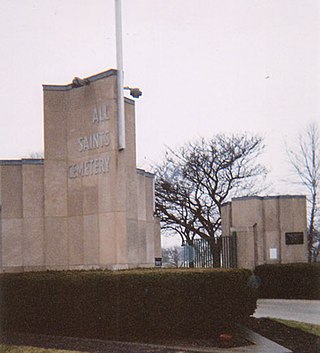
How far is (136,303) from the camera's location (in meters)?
11.3

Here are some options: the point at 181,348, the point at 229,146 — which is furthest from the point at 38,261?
the point at 229,146

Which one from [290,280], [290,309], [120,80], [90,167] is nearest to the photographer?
[120,80]

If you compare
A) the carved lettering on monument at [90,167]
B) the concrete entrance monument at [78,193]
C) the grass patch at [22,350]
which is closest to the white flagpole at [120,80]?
the concrete entrance monument at [78,193]

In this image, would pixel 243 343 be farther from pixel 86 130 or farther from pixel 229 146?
pixel 229 146

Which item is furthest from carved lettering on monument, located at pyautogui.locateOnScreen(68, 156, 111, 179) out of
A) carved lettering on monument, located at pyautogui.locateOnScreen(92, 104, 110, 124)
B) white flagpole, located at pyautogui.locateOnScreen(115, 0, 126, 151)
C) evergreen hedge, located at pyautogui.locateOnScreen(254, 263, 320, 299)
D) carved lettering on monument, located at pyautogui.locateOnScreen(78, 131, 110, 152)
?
evergreen hedge, located at pyautogui.locateOnScreen(254, 263, 320, 299)

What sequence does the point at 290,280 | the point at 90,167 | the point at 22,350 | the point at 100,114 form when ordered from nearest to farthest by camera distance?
the point at 22,350, the point at 100,114, the point at 90,167, the point at 290,280

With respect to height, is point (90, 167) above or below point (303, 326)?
above

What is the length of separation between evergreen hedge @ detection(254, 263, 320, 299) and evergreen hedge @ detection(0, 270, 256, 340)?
10809mm

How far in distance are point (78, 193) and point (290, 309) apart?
7.71 meters

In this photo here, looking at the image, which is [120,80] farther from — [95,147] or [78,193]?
[78,193]

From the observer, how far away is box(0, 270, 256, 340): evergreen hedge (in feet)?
37.1

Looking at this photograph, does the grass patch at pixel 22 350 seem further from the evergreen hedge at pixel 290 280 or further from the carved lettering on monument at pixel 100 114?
the evergreen hedge at pixel 290 280

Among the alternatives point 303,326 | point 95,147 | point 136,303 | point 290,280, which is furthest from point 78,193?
point 290,280

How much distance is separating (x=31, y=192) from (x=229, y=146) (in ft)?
71.8
